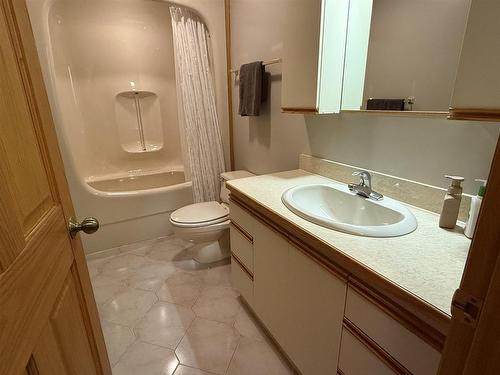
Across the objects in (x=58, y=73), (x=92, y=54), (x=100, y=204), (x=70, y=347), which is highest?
(x=92, y=54)

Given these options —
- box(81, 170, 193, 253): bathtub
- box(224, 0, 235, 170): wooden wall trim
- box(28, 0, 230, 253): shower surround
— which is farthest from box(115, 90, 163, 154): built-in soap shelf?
box(224, 0, 235, 170): wooden wall trim

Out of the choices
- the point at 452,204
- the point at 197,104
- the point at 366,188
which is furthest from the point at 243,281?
the point at 197,104

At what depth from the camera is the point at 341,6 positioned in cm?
123

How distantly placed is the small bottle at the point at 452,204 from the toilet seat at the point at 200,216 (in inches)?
52.8

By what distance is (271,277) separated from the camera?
1.22 m

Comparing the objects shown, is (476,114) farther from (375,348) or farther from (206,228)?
(206,228)

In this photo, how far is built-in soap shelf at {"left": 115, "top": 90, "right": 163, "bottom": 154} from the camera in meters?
2.92

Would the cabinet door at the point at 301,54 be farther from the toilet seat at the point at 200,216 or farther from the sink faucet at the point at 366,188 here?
the toilet seat at the point at 200,216

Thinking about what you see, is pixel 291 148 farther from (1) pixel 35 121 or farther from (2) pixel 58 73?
(2) pixel 58 73

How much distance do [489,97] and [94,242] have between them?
8.23ft

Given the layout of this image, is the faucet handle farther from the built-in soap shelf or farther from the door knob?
the built-in soap shelf

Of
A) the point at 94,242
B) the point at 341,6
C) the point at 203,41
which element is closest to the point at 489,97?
the point at 341,6

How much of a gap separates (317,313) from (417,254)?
40cm

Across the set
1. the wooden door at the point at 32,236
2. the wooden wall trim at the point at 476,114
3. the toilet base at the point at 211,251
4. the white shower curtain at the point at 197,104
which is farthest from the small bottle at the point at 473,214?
the white shower curtain at the point at 197,104
